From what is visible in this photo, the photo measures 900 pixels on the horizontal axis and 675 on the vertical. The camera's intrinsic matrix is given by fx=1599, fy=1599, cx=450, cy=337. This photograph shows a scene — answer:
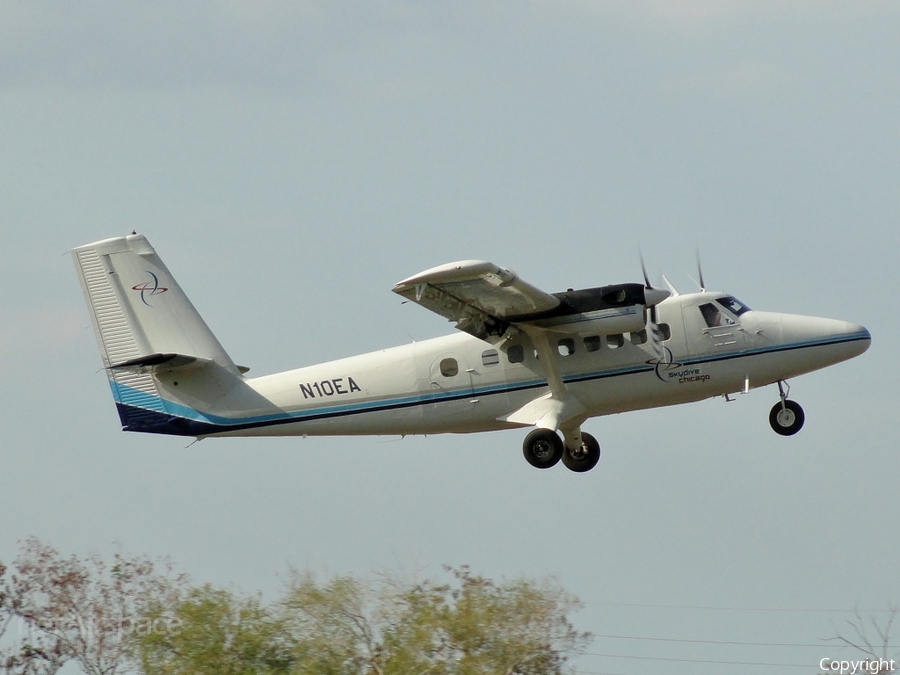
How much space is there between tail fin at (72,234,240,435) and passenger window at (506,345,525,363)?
444cm

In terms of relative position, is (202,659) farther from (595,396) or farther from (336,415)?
(595,396)

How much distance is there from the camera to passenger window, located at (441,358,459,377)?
24516 mm

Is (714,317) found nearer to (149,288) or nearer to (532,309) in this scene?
(532,309)

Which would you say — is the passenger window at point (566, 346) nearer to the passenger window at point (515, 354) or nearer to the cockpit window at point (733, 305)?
the passenger window at point (515, 354)

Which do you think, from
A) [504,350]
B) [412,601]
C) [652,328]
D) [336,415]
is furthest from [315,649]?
[652,328]

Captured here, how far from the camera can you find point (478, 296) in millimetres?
22891

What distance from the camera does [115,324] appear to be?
25.5 m

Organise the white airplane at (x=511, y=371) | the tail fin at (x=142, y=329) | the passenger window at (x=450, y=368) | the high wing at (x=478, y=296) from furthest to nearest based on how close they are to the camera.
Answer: the tail fin at (x=142, y=329) → the passenger window at (x=450, y=368) → the white airplane at (x=511, y=371) → the high wing at (x=478, y=296)

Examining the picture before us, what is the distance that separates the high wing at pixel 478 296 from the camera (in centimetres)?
2161

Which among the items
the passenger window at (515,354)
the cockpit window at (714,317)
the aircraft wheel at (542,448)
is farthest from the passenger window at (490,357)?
the cockpit window at (714,317)

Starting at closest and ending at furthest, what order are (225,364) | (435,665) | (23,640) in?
(435,665), (225,364), (23,640)

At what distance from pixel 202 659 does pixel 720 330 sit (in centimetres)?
969

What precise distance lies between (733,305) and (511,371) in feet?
11.6

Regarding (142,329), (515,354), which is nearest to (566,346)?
Result: (515,354)
